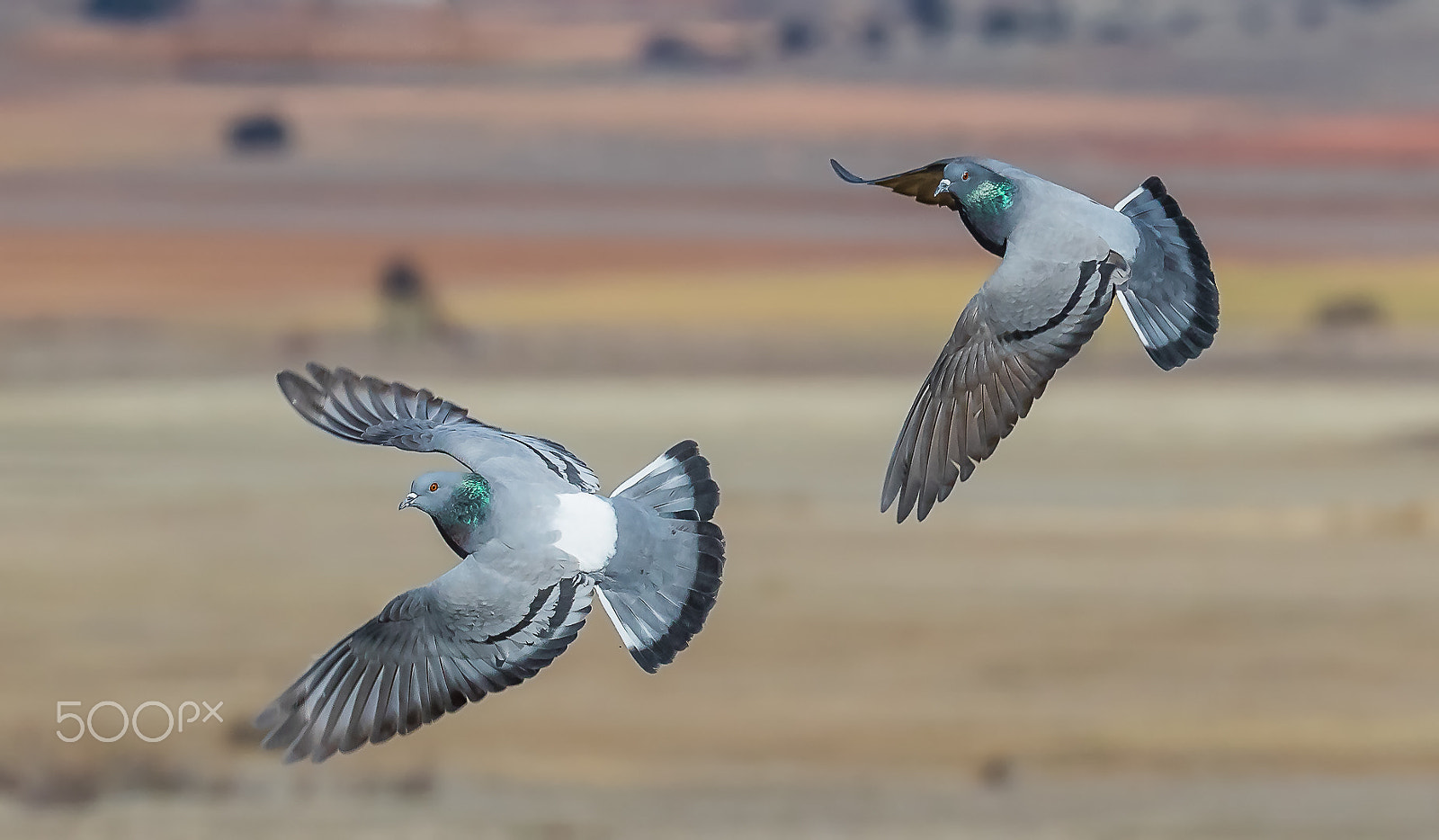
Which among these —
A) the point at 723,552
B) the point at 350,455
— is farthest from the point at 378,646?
the point at 350,455

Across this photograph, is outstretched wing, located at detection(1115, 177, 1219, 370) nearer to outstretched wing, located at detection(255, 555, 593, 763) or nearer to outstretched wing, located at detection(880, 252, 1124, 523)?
outstretched wing, located at detection(880, 252, 1124, 523)

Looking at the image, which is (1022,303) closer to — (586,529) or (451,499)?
(586,529)

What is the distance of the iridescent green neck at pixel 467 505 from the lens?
6.23m

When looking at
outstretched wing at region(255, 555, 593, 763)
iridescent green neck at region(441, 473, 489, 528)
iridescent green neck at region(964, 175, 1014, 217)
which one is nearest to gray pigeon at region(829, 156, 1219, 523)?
iridescent green neck at region(964, 175, 1014, 217)

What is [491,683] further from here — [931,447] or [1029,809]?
[1029,809]

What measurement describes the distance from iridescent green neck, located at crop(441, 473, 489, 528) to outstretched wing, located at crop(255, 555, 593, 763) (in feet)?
0.37

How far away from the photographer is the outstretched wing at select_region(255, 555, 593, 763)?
6152mm

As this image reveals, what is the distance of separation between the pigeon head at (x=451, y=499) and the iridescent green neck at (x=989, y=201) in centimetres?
159

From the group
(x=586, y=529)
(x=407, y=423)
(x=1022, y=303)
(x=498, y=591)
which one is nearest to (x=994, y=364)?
(x=1022, y=303)

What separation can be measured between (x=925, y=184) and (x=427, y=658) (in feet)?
6.49

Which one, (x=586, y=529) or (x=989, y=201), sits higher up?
(x=989, y=201)

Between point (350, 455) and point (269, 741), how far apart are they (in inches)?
2449

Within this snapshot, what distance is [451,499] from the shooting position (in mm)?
6234

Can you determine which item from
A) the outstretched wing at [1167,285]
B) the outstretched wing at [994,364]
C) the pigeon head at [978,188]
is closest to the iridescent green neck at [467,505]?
the outstretched wing at [994,364]
